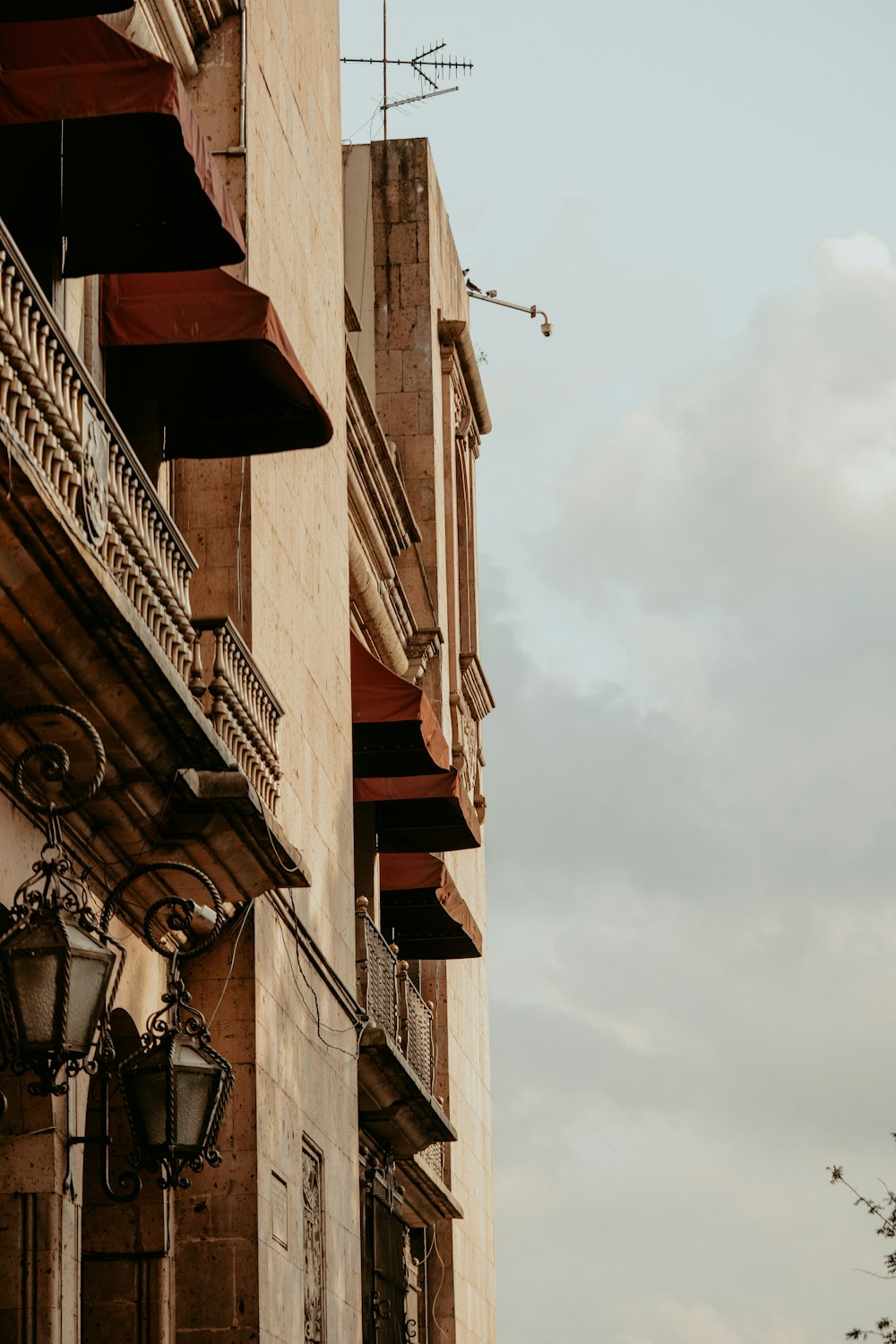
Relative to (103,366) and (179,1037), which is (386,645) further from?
(179,1037)

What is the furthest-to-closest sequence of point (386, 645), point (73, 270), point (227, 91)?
point (386, 645)
point (227, 91)
point (73, 270)

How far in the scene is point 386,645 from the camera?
25.7m

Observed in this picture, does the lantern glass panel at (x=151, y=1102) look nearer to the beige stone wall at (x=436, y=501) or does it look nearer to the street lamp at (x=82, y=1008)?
the street lamp at (x=82, y=1008)

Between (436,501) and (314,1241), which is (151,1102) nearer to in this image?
(314,1241)

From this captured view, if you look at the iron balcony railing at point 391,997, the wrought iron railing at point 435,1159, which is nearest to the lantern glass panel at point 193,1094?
the iron balcony railing at point 391,997

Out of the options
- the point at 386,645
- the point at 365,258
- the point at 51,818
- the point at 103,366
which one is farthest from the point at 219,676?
the point at 365,258

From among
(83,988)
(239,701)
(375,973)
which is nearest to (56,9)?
(239,701)

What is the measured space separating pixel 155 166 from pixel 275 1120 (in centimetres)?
602

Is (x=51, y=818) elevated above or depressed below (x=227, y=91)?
below

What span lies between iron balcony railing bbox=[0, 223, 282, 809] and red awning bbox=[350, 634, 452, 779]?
222 inches

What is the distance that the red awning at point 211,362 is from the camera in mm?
13266

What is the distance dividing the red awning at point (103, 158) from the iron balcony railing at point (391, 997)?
359 inches

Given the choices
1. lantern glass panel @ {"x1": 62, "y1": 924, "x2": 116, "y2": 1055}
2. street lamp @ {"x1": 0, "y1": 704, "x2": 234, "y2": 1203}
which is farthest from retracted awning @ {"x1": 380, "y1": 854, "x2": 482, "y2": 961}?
lantern glass panel @ {"x1": 62, "y1": 924, "x2": 116, "y2": 1055}

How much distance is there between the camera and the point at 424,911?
2533 cm
